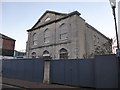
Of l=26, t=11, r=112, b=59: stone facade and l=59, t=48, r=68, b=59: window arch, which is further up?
l=26, t=11, r=112, b=59: stone facade

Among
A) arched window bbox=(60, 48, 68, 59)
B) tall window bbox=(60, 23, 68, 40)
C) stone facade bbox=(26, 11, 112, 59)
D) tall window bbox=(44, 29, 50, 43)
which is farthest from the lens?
tall window bbox=(44, 29, 50, 43)

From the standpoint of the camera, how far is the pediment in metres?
23.4

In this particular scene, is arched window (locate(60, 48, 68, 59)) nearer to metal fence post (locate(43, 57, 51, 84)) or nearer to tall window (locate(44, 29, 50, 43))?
tall window (locate(44, 29, 50, 43))

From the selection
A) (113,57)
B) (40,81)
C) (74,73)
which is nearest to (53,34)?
(40,81)

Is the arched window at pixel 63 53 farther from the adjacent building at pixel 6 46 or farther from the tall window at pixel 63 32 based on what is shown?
the adjacent building at pixel 6 46

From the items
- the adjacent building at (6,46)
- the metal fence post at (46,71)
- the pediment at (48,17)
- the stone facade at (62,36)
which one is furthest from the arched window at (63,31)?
the adjacent building at (6,46)

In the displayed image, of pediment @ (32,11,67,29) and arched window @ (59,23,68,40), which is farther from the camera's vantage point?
pediment @ (32,11,67,29)

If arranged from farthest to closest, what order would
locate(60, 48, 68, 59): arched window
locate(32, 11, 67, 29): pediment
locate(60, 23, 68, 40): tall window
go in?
locate(32, 11, 67, 29): pediment
locate(60, 23, 68, 40): tall window
locate(60, 48, 68, 59): arched window

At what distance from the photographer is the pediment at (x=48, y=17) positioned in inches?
922

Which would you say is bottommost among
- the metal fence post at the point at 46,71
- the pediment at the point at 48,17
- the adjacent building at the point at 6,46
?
the metal fence post at the point at 46,71

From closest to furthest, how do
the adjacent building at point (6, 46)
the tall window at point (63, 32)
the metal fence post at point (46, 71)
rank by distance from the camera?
1. the metal fence post at point (46, 71)
2. the tall window at point (63, 32)
3. the adjacent building at point (6, 46)

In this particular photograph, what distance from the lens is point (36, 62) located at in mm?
14852

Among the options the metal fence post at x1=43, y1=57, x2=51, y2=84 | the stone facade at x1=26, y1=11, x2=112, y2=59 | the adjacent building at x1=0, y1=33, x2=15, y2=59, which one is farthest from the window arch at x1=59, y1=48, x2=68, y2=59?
the adjacent building at x1=0, y1=33, x2=15, y2=59

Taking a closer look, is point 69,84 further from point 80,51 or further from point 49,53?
point 49,53
